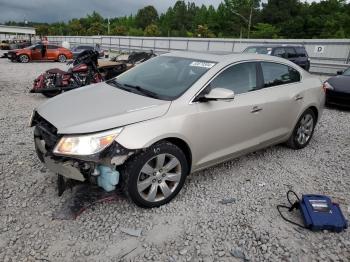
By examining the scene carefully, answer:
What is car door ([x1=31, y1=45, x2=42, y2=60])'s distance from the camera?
838 inches

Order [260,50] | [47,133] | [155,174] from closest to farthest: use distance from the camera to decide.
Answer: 1. [47,133]
2. [155,174]
3. [260,50]

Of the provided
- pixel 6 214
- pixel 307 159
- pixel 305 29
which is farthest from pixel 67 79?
pixel 305 29

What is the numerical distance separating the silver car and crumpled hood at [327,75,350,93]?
173 inches

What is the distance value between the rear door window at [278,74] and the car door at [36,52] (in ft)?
67.7

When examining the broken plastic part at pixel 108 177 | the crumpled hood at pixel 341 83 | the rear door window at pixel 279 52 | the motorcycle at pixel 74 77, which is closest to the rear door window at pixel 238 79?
the broken plastic part at pixel 108 177

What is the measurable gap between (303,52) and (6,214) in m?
15.8

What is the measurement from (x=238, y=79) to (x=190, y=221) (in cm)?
184

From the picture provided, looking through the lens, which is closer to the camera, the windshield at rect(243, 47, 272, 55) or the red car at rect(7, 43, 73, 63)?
the windshield at rect(243, 47, 272, 55)

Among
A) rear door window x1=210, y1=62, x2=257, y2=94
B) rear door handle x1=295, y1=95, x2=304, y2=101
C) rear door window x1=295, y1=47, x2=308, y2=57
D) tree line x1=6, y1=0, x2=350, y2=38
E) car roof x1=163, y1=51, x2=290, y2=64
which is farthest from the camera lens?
tree line x1=6, y1=0, x2=350, y2=38

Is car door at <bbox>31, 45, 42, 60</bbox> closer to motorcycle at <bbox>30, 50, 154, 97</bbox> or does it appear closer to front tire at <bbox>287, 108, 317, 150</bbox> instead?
motorcycle at <bbox>30, 50, 154, 97</bbox>

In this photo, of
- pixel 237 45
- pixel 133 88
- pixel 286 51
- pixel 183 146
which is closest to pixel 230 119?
pixel 183 146

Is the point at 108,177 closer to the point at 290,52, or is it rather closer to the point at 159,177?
the point at 159,177

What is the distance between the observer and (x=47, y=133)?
9.89 ft

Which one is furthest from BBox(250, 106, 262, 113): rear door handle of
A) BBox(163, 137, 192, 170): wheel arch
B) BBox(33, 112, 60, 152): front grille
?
BBox(33, 112, 60, 152): front grille
